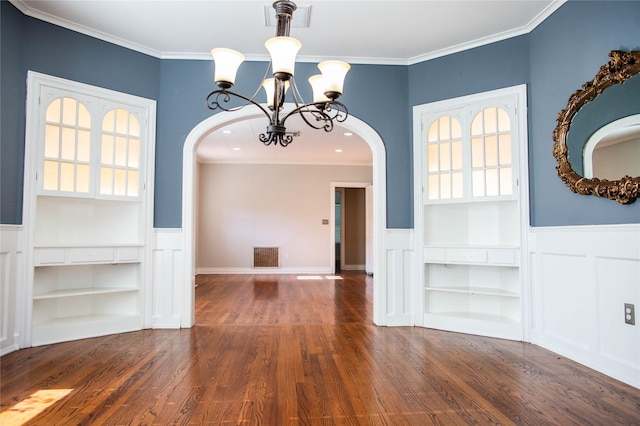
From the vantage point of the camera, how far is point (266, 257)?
9.37 meters

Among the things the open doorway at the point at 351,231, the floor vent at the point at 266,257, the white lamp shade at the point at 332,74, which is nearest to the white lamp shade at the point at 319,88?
the white lamp shade at the point at 332,74

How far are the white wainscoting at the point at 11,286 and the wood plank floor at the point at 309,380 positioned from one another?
0.50 ft

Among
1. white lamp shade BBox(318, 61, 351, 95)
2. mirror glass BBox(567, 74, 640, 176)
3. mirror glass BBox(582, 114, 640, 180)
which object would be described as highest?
white lamp shade BBox(318, 61, 351, 95)

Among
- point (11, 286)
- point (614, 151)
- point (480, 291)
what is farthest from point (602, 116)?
point (11, 286)

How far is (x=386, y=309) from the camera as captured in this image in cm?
419

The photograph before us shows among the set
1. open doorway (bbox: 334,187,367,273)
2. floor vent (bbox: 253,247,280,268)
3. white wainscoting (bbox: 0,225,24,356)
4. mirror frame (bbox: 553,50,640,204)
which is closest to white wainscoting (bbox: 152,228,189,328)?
white wainscoting (bbox: 0,225,24,356)

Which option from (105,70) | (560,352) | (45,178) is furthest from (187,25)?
(560,352)

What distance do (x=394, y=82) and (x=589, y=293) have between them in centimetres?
277

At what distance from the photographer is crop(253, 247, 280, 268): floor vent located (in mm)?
9336

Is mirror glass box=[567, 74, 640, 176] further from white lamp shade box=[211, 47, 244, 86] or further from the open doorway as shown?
the open doorway

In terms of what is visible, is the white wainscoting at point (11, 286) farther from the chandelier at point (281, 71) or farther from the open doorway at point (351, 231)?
the open doorway at point (351, 231)

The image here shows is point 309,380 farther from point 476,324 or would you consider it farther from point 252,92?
point 252,92

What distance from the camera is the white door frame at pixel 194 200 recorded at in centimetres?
412

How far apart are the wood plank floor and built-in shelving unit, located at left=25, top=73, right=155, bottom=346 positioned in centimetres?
43
